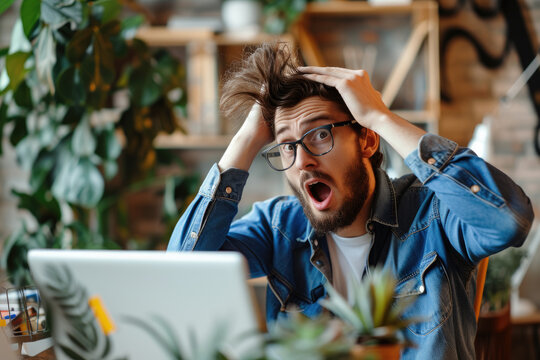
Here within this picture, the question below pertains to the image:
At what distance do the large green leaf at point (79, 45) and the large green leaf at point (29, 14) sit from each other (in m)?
0.12

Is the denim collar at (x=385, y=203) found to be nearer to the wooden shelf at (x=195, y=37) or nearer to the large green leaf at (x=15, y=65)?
the large green leaf at (x=15, y=65)

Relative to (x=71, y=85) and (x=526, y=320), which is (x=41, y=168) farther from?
(x=526, y=320)

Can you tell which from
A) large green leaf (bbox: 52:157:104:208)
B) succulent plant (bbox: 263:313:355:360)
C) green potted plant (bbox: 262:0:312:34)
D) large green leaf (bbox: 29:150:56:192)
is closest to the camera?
succulent plant (bbox: 263:313:355:360)

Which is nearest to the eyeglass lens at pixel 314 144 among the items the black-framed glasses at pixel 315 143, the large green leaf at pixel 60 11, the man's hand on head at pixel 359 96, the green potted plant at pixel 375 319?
the black-framed glasses at pixel 315 143

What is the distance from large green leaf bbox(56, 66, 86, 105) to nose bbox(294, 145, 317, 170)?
0.83m

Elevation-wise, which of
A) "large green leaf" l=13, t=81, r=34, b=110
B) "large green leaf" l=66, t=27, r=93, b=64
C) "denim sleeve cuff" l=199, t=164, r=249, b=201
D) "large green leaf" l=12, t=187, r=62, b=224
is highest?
"large green leaf" l=66, t=27, r=93, b=64

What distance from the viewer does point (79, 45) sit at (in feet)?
5.68

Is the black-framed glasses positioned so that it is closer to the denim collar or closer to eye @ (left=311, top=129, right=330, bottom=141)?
eye @ (left=311, top=129, right=330, bottom=141)

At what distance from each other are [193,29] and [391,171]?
3.98ft

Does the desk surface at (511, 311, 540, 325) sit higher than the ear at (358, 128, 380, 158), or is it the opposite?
the ear at (358, 128, 380, 158)

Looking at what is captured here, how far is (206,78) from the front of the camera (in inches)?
112

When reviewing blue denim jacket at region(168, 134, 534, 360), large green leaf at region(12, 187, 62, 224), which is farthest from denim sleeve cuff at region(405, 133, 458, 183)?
large green leaf at region(12, 187, 62, 224)

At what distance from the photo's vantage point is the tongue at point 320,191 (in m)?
1.41

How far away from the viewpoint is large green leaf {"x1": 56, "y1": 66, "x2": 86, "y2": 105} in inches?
68.6
